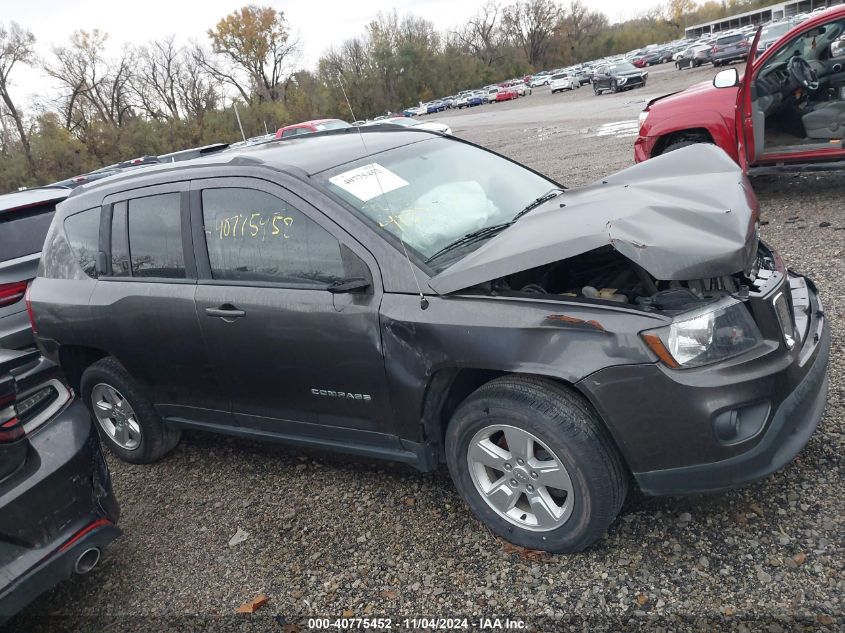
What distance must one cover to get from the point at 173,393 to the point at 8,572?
52.3 inches

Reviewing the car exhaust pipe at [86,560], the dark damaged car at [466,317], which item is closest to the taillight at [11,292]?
the dark damaged car at [466,317]

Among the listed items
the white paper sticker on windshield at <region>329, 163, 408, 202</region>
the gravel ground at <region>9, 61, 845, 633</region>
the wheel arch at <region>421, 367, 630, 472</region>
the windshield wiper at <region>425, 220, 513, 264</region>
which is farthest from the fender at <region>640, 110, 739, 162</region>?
the wheel arch at <region>421, 367, 630, 472</region>

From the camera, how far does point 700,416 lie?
228cm

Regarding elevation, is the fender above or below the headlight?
above

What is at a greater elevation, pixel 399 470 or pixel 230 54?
pixel 230 54

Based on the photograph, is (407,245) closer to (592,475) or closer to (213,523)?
(592,475)

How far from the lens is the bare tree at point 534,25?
97125 mm

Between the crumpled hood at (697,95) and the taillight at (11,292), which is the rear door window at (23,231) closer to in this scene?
the taillight at (11,292)

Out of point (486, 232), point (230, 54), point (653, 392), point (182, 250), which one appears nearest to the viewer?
point (653, 392)

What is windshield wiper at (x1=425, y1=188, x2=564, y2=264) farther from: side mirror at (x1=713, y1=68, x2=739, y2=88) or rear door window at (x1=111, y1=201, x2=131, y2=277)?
side mirror at (x1=713, y1=68, x2=739, y2=88)

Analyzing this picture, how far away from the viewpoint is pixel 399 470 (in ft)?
11.7

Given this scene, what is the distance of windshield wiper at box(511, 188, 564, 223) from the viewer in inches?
132

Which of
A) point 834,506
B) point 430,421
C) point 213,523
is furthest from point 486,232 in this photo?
point 213,523

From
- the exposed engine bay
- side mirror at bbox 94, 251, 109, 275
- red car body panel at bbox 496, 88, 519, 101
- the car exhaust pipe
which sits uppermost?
red car body panel at bbox 496, 88, 519, 101
